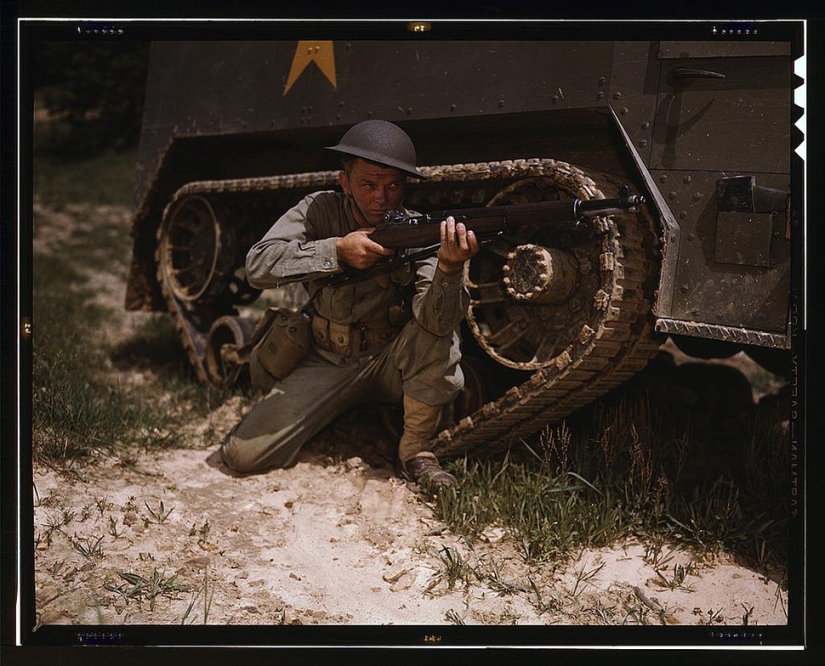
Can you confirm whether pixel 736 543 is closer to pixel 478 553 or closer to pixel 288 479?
pixel 478 553

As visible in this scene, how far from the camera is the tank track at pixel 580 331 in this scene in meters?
4.09

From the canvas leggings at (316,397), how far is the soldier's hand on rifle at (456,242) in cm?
78

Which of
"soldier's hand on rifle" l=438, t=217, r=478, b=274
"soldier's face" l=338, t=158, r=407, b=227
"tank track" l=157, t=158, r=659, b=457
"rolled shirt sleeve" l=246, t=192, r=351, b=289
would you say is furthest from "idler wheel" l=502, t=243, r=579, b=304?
"rolled shirt sleeve" l=246, t=192, r=351, b=289

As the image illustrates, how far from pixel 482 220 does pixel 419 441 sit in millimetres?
1372

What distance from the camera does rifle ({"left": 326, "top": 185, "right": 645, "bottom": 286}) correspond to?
3.62 meters

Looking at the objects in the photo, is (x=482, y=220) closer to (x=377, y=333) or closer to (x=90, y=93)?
(x=377, y=333)

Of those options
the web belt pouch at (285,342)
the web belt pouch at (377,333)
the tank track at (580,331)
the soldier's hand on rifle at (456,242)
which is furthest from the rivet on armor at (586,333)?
the web belt pouch at (285,342)

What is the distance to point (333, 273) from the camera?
438 cm

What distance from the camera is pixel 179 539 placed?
4.07m

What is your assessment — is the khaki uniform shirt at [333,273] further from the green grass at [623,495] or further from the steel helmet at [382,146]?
the green grass at [623,495]
